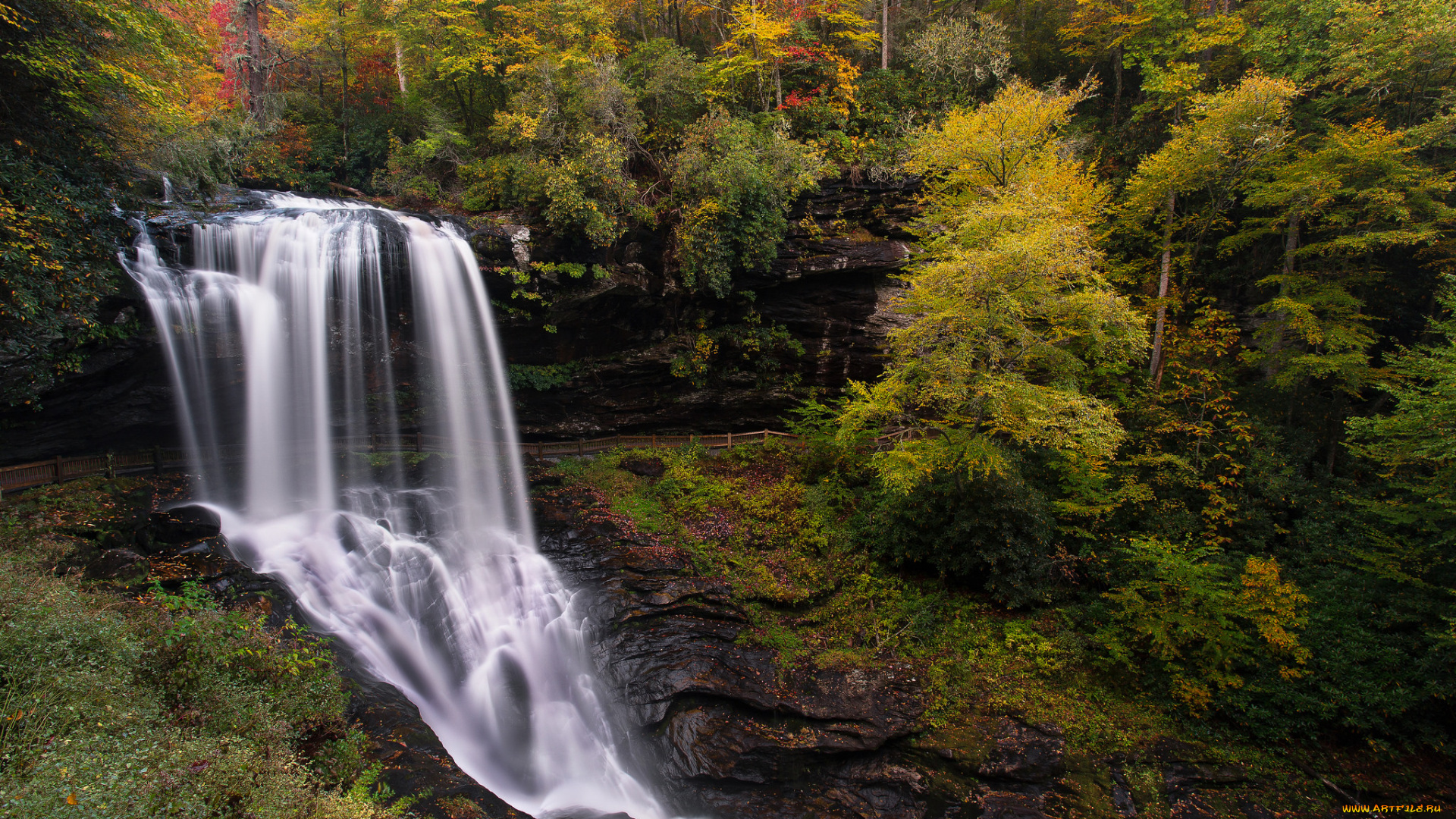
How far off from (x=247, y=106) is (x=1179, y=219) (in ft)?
102

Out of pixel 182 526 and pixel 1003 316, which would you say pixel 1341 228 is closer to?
pixel 1003 316

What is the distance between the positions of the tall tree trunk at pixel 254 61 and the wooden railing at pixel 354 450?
12863mm

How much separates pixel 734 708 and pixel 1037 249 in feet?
31.8

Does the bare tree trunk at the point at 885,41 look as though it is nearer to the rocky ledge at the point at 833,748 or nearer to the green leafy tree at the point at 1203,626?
the green leafy tree at the point at 1203,626

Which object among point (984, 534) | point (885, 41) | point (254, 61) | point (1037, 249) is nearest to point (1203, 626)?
point (984, 534)

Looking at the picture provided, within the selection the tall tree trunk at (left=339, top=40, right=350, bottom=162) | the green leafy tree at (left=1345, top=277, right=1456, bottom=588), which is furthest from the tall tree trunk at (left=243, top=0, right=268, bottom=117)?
the green leafy tree at (left=1345, top=277, right=1456, bottom=588)

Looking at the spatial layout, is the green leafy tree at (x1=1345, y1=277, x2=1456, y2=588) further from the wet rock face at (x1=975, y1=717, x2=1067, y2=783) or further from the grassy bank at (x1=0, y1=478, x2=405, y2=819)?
the grassy bank at (x1=0, y1=478, x2=405, y2=819)

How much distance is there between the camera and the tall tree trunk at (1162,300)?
1454 centimetres

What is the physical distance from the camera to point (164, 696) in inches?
230

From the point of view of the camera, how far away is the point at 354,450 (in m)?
15.3

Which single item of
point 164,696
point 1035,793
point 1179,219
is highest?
point 1179,219

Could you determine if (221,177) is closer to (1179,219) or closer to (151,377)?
(151,377)

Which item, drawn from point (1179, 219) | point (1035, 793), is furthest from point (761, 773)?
point (1179, 219)

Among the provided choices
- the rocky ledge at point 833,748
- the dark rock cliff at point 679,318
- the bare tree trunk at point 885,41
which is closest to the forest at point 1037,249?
the bare tree trunk at point 885,41
